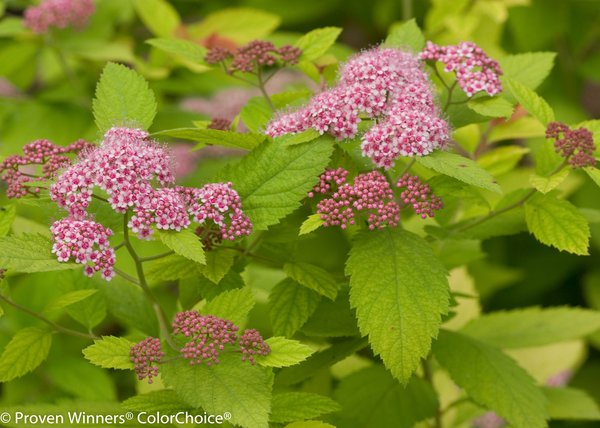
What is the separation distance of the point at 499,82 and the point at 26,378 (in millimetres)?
1529

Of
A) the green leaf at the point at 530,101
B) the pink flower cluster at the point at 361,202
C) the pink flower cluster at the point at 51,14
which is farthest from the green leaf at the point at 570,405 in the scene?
the pink flower cluster at the point at 51,14

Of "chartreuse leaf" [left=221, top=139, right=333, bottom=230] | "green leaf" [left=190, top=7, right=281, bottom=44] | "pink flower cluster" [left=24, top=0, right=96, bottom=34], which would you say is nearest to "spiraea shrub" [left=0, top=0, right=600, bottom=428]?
"chartreuse leaf" [left=221, top=139, right=333, bottom=230]

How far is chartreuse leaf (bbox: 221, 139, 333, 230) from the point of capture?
53.8 inches

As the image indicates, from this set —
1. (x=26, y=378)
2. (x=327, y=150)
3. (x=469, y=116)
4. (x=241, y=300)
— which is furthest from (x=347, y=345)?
(x=26, y=378)

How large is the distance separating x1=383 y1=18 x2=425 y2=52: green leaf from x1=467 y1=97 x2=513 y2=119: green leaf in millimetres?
200

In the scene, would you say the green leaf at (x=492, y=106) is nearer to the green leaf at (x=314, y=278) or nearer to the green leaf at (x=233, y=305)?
the green leaf at (x=314, y=278)

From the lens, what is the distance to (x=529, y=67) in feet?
5.57

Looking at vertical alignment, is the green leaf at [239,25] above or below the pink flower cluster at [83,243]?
above

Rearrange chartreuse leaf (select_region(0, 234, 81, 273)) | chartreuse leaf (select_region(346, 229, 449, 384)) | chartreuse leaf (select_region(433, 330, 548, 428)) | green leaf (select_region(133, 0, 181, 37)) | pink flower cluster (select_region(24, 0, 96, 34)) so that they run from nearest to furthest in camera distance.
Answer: chartreuse leaf (select_region(0, 234, 81, 273)) → chartreuse leaf (select_region(346, 229, 449, 384)) → chartreuse leaf (select_region(433, 330, 548, 428)) → pink flower cluster (select_region(24, 0, 96, 34)) → green leaf (select_region(133, 0, 181, 37))

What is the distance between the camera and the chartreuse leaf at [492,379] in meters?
1.59

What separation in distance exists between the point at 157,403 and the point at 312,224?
39cm

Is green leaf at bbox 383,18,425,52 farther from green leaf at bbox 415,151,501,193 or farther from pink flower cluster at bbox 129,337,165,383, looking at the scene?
pink flower cluster at bbox 129,337,165,383

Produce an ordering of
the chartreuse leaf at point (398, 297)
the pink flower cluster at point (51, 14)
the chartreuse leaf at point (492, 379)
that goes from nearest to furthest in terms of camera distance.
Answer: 1. the chartreuse leaf at point (398, 297)
2. the chartreuse leaf at point (492, 379)
3. the pink flower cluster at point (51, 14)

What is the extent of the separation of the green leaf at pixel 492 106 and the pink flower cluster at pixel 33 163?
2.34 feet
